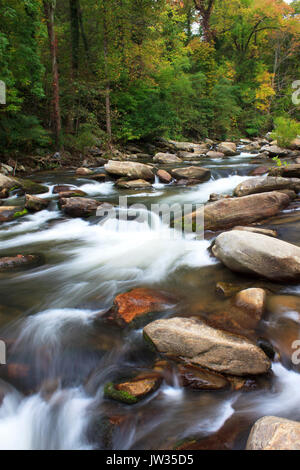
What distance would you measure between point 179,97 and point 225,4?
1501 cm

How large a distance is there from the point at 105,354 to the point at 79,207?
426cm

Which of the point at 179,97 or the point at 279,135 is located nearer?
the point at 279,135

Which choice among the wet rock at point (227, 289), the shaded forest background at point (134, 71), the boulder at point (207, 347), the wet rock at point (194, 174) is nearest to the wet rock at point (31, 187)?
the shaded forest background at point (134, 71)

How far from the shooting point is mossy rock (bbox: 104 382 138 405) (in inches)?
77.4

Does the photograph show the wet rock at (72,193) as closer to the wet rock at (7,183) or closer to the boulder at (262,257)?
the wet rock at (7,183)

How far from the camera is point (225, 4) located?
25438mm

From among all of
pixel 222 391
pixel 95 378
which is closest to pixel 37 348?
pixel 95 378

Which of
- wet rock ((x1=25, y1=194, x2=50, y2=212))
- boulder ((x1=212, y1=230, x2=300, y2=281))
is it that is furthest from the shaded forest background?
boulder ((x1=212, y1=230, x2=300, y2=281))

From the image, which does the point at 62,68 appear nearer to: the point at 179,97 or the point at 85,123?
the point at 85,123

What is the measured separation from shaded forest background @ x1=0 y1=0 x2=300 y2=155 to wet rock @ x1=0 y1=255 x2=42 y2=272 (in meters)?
6.51

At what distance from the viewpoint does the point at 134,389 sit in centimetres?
202

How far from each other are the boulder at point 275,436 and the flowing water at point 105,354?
199mm

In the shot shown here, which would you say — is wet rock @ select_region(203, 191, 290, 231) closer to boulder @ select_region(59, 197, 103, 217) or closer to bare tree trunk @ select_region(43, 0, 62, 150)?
boulder @ select_region(59, 197, 103, 217)
